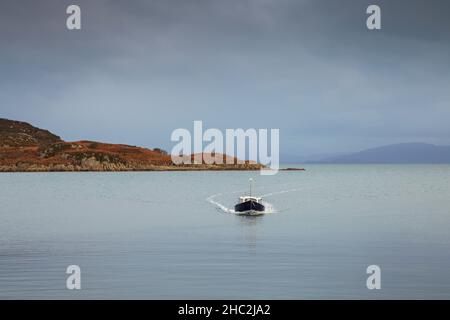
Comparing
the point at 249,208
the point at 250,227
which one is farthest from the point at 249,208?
the point at 250,227

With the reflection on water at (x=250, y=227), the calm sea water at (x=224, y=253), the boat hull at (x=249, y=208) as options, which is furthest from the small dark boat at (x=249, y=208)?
the calm sea water at (x=224, y=253)

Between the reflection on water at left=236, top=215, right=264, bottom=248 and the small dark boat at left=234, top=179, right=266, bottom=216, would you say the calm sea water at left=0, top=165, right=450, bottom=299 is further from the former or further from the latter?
the small dark boat at left=234, top=179, right=266, bottom=216

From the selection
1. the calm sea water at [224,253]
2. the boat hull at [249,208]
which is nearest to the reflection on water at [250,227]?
the calm sea water at [224,253]

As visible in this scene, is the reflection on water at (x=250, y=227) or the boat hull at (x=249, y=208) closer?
the reflection on water at (x=250, y=227)

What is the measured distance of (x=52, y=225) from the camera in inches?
1937

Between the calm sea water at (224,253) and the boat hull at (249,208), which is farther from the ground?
the boat hull at (249,208)

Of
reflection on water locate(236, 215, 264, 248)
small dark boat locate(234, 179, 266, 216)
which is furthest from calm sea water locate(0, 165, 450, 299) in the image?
small dark boat locate(234, 179, 266, 216)

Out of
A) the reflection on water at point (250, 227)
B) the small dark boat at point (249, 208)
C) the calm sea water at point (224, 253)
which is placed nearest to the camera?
the calm sea water at point (224, 253)

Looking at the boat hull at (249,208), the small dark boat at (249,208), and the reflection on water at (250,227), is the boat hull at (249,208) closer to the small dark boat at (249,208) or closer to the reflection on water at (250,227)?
the small dark boat at (249,208)

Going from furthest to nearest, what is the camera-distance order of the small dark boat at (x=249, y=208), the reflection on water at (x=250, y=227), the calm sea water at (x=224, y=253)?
the small dark boat at (x=249, y=208) → the reflection on water at (x=250, y=227) → the calm sea water at (x=224, y=253)

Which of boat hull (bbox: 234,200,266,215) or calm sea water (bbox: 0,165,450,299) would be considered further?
boat hull (bbox: 234,200,266,215)

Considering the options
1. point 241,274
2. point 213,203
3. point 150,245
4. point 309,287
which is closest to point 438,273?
point 309,287
